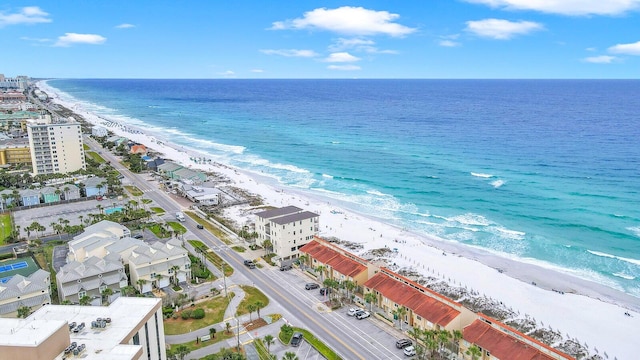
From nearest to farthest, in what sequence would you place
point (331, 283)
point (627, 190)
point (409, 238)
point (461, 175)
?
1. point (331, 283)
2. point (409, 238)
3. point (627, 190)
4. point (461, 175)

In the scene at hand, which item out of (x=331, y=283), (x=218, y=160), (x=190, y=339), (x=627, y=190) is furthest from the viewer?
(x=218, y=160)

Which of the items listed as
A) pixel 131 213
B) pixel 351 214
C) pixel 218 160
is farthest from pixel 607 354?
pixel 218 160

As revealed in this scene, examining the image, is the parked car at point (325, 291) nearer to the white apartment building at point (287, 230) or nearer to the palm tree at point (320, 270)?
the palm tree at point (320, 270)

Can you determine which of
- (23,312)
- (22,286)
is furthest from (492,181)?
(23,312)

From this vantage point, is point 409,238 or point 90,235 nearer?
point 90,235

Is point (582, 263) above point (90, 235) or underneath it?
underneath

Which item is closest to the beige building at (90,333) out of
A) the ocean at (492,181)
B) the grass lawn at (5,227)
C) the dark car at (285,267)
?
the dark car at (285,267)

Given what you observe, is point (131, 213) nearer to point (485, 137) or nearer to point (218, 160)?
point (218, 160)
